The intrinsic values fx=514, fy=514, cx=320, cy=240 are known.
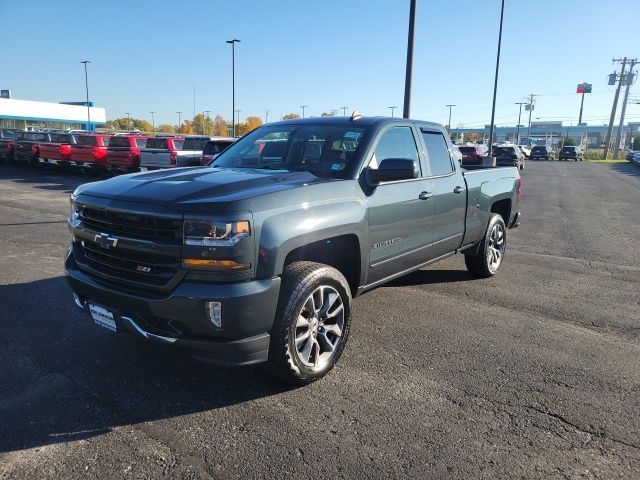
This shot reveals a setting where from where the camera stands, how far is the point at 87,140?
66.5ft

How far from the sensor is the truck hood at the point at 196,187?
325cm

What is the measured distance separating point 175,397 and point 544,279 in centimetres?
509

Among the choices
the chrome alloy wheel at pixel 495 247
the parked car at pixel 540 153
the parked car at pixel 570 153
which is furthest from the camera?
the parked car at pixel 570 153

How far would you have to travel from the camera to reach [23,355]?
13.3 feet

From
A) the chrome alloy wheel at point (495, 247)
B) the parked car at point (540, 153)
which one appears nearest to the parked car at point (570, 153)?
the parked car at point (540, 153)

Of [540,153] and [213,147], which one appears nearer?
[213,147]

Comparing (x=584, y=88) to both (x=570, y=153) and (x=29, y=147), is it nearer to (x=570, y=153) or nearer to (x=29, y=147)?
(x=570, y=153)

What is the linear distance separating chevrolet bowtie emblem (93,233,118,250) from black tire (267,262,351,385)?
116cm

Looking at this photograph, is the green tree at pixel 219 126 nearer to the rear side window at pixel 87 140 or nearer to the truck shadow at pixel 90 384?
the rear side window at pixel 87 140

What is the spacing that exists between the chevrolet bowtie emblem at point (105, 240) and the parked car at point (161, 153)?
13.3 metres

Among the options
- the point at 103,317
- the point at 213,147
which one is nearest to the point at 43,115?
the point at 213,147

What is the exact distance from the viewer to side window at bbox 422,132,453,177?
5277mm

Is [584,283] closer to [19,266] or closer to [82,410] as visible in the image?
[82,410]

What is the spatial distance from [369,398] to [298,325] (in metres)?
0.69
